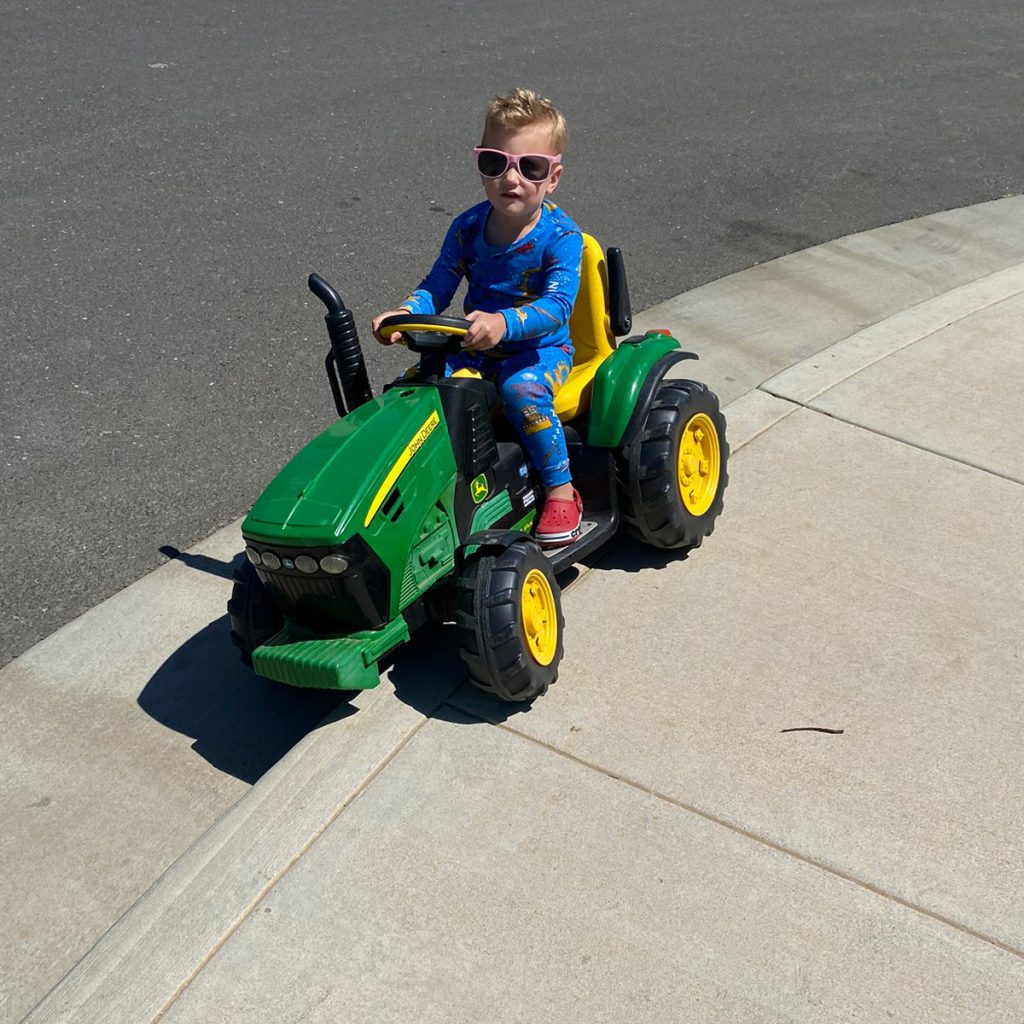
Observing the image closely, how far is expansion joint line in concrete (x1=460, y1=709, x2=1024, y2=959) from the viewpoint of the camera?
111 inches

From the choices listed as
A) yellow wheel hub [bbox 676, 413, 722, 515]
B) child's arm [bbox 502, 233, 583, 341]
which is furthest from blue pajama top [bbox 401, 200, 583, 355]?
yellow wheel hub [bbox 676, 413, 722, 515]

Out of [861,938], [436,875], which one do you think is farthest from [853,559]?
[436,875]

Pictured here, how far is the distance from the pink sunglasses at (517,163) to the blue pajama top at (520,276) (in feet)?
0.67

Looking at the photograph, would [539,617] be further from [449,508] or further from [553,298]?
[553,298]

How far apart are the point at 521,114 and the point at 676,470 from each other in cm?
119

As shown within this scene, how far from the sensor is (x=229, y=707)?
152 inches

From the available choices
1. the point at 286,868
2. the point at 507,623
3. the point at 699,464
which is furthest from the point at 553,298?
the point at 286,868

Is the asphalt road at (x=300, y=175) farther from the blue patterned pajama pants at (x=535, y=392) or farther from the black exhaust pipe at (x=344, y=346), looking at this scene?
the blue patterned pajama pants at (x=535, y=392)

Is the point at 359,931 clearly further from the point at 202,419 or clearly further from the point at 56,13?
the point at 56,13

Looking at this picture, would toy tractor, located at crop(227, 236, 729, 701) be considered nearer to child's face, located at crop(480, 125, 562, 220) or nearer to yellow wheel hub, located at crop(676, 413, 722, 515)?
yellow wheel hub, located at crop(676, 413, 722, 515)

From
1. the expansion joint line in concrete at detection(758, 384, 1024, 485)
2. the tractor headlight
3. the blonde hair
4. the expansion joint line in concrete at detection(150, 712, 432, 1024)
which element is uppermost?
the blonde hair

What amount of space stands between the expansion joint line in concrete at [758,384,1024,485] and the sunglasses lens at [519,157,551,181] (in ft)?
6.34

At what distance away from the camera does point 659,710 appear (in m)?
3.52

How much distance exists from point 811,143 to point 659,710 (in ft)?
20.1
